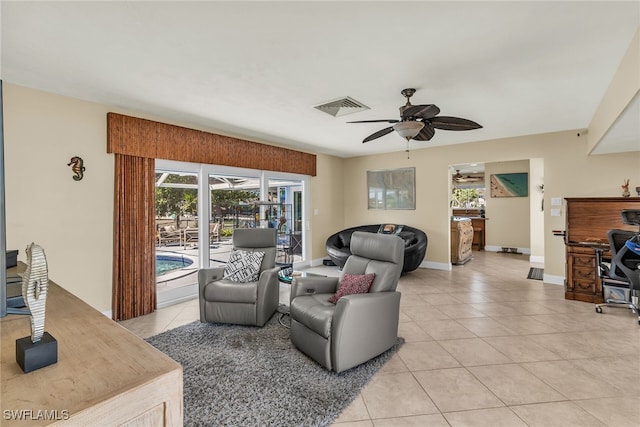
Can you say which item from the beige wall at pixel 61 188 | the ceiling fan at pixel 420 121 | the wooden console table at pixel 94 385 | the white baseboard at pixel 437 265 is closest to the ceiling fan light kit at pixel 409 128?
the ceiling fan at pixel 420 121

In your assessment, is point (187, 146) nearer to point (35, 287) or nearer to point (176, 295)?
point (176, 295)

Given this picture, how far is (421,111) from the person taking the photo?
2.76m

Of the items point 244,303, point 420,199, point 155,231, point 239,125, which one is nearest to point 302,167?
point 239,125

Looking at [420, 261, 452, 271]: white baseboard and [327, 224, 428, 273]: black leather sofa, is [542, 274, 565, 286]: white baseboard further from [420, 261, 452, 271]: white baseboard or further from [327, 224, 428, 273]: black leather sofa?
[327, 224, 428, 273]: black leather sofa

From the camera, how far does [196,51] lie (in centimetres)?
229

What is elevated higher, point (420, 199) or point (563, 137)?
point (563, 137)

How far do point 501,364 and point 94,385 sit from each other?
9.20ft

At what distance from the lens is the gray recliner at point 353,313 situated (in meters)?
2.29

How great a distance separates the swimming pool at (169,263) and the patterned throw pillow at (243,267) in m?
1.24

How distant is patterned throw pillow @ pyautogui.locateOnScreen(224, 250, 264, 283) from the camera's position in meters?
3.45

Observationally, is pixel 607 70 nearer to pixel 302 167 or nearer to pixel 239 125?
pixel 239 125

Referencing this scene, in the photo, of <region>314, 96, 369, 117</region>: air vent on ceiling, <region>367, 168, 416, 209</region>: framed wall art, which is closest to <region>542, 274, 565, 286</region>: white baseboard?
<region>367, 168, 416, 209</region>: framed wall art

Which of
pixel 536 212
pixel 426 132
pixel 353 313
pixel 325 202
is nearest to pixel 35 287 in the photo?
pixel 353 313

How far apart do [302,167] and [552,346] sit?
4.63m
